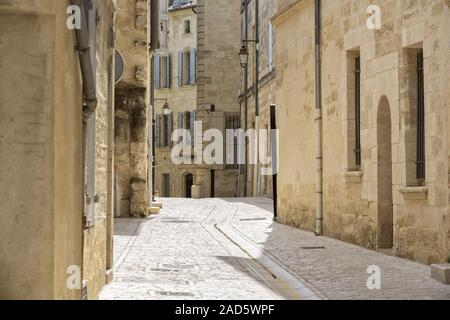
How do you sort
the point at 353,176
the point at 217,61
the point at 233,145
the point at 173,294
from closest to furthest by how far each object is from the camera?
the point at 173,294, the point at 353,176, the point at 233,145, the point at 217,61

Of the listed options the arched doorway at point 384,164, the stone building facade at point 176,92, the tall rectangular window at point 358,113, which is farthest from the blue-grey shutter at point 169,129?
the arched doorway at point 384,164

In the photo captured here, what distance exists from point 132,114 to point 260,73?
12.1m

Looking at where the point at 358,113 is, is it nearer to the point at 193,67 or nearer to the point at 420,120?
the point at 420,120

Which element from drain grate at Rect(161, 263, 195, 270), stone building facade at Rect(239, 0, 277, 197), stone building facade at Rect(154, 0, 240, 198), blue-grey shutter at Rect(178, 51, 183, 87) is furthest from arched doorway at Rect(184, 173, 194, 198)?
drain grate at Rect(161, 263, 195, 270)

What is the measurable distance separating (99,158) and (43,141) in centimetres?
273

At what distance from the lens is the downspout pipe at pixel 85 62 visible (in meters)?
6.83

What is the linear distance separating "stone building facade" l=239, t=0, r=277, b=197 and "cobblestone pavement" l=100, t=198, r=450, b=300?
12.9m

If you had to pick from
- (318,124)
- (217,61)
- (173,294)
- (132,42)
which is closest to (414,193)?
(173,294)

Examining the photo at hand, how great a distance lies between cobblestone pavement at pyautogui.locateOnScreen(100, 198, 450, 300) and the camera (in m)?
9.14

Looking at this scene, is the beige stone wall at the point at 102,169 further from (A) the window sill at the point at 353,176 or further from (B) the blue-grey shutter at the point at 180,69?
(B) the blue-grey shutter at the point at 180,69

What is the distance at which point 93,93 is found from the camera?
745 centimetres

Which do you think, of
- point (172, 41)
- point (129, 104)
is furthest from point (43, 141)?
point (172, 41)

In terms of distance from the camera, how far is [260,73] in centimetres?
3400
